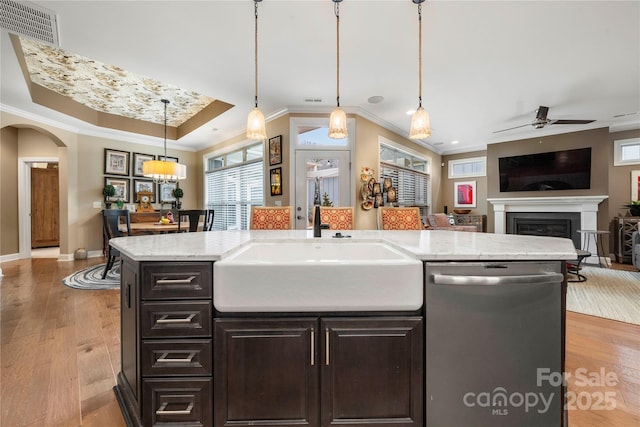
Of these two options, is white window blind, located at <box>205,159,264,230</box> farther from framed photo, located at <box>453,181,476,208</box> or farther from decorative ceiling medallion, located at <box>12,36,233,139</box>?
framed photo, located at <box>453,181,476,208</box>

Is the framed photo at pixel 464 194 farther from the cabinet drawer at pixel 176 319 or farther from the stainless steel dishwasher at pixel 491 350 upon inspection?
the cabinet drawer at pixel 176 319

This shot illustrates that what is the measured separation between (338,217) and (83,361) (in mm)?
2340

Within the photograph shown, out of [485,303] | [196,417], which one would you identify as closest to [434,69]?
[485,303]

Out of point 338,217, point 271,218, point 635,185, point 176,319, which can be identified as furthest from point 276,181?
point 635,185

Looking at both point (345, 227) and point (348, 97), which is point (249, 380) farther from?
point (348, 97)

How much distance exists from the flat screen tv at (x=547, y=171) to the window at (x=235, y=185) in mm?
5512

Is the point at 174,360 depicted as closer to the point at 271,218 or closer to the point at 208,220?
the point at 271,218

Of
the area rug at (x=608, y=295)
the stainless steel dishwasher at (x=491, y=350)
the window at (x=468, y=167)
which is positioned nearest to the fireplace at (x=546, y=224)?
the area rug at (x=608, y=295)

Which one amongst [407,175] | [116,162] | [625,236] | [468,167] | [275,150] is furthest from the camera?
[468,167]

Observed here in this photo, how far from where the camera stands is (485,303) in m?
1.10

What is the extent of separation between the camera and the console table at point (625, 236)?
188 inches

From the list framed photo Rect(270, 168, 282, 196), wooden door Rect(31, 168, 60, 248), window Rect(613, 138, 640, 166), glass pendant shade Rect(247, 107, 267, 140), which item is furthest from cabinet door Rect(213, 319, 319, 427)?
wooden door Rect(31, 168, 60, 248)

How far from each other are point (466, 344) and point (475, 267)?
0.32 meters

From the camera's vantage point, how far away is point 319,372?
3.65 ft
